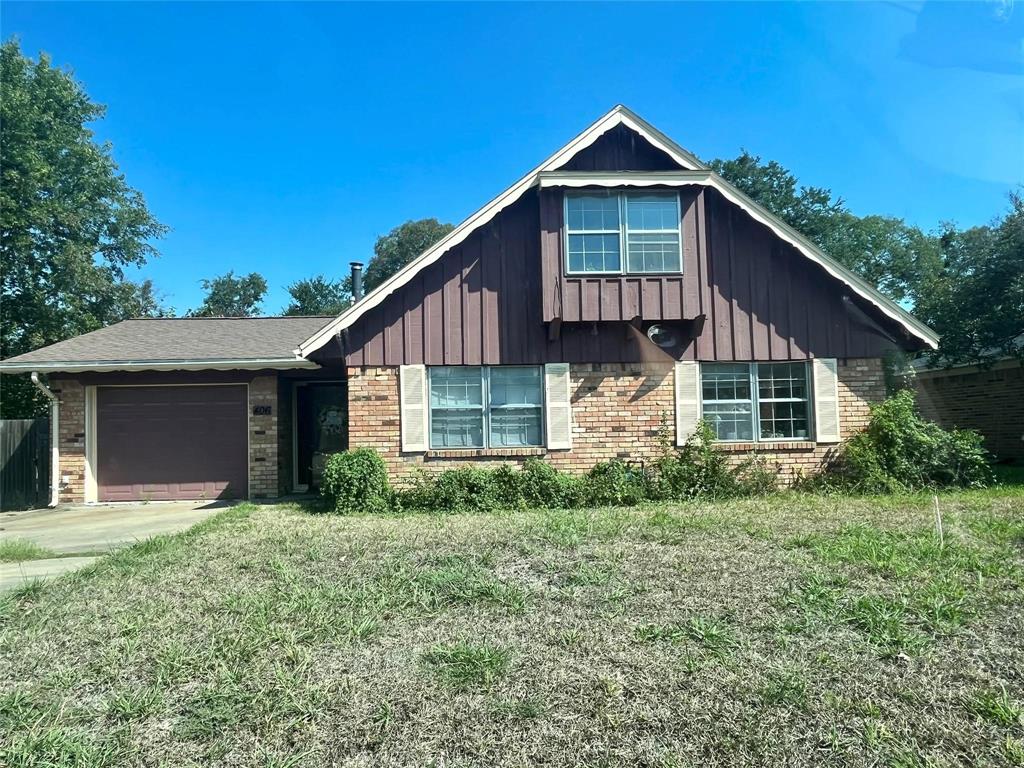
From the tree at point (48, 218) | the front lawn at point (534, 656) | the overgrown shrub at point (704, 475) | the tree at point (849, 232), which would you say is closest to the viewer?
the front lawn at point (534, 656)

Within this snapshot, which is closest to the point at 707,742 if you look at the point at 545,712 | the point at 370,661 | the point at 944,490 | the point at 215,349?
the point at 545,712

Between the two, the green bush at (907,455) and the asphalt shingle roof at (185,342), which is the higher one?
the asphalt shingle roof at (185,342)

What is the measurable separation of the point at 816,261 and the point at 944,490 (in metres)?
4.03

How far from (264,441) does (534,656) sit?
9.64 metres

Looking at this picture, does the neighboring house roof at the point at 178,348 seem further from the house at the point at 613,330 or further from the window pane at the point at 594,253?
the window pane at the point at 594,253

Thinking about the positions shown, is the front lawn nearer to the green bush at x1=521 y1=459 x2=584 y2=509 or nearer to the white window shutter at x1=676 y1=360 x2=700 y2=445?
the green bush at x1=521 y1=459 x2=584 y2=509

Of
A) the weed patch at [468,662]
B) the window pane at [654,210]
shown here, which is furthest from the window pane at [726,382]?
the weed patch at [468,662]

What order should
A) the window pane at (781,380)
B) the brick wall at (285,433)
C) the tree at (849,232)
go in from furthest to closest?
the tree at (849,232)
the brick wall at (285,433)
the window pane at (781,380)

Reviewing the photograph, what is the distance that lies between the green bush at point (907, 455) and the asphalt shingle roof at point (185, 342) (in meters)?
9.08

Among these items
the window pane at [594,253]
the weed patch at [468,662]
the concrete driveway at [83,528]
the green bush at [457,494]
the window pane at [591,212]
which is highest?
the window pane at [591,212]

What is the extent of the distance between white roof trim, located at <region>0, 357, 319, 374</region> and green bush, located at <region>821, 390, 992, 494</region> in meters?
9.20

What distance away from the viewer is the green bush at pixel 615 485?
9656 millimetres

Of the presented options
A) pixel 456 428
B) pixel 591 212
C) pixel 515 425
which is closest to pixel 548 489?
pixel 515 425

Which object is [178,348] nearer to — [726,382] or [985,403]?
[726,382]
